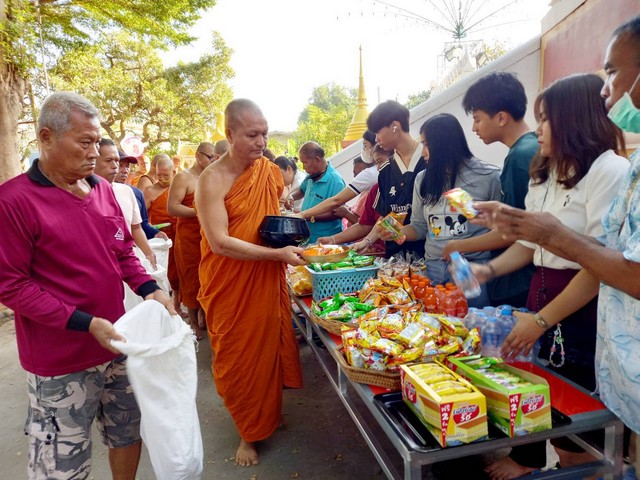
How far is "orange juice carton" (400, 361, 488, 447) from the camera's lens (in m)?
1.14

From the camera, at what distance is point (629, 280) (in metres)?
1.06

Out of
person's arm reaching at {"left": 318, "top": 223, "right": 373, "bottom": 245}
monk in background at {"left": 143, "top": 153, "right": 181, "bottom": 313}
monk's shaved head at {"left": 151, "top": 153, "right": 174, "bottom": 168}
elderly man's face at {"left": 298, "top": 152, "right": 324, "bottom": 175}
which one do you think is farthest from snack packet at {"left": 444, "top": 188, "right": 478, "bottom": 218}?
monk's shaved head at {"left": 151, "top": 153, "right": 174, "bottom": 168}

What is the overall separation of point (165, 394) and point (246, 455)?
1.19 meters

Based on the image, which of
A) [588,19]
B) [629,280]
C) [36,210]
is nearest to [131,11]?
[588,19]

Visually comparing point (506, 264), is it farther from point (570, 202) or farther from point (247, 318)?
point (247, 318)

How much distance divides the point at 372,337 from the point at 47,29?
10783 mm

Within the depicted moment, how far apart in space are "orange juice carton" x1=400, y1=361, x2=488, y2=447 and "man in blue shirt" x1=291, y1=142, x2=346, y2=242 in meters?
2.84

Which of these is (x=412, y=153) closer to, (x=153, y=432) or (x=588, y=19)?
(x=153, y=432)

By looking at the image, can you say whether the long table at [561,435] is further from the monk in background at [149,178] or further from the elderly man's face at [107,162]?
the monk in background at [149,178]

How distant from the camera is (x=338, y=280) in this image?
2.43 meters

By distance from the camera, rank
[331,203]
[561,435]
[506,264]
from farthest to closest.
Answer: [331,203] < [506,264] < [561,435]

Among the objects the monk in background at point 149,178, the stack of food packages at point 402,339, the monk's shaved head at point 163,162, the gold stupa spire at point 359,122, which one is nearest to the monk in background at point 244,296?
the stack of food packages at point 402,339

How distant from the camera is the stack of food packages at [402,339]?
4.94ft

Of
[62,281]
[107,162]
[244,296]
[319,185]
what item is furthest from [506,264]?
[107,162]
